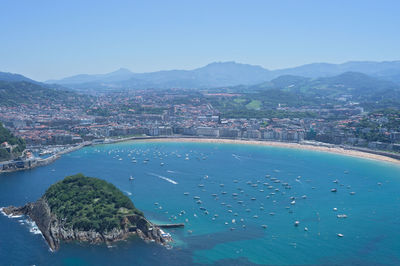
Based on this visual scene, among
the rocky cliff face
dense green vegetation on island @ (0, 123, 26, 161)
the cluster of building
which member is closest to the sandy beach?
the cluster of building

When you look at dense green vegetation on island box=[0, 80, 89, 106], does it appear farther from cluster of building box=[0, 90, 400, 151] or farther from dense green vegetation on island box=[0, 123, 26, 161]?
dense green vegetation on island box=[0, 123, 26, 161]

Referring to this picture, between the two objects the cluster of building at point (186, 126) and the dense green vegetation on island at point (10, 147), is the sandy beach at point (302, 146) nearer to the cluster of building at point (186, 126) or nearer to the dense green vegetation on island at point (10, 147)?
the cluster of building at point (186, 126)

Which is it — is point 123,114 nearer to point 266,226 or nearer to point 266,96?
point 266,96

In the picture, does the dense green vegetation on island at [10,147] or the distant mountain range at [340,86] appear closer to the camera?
the dense green vegetation on island at [10,147]

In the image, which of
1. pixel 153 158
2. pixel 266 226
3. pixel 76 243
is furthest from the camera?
pixel 153 158

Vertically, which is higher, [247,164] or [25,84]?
[25,84]

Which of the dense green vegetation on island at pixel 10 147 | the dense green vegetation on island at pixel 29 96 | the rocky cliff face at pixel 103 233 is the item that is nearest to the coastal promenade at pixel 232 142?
the dense green vegetation on island at pixel 10 147

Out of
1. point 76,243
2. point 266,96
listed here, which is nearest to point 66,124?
point 76,243
